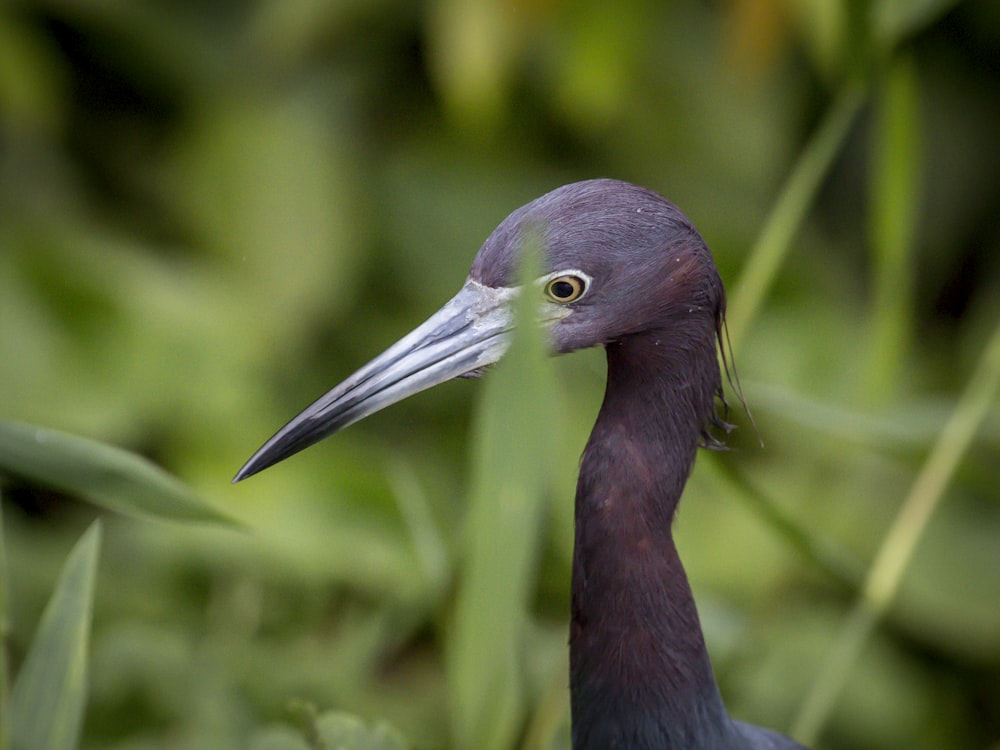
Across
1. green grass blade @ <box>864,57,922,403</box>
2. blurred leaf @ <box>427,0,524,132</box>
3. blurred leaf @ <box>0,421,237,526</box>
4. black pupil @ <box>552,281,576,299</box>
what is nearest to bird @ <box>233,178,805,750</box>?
black pupil @ <box>552,281,576,299</box>

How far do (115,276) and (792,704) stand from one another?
1548 mm

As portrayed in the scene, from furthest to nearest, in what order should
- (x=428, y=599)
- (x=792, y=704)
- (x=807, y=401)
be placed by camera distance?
(x=792, y=704)
(x=428, y=599)
(x=807, y=401)

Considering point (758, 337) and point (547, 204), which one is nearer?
point (547, 204)

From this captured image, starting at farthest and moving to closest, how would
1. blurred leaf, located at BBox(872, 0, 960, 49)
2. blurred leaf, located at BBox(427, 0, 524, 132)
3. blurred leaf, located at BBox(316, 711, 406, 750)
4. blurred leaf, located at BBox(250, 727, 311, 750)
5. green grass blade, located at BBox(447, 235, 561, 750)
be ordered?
blurred leaf, located at BBox(427, 0, 524, 132)
blurred leaf, located at BBox(872, 0, 960, 49)
blurred leaf, located at BBox(250, 727, 311, 750)
blurred leaf, located at BBox(316, 711, 406, 750)
green grass blade, located at BBox(447, 235, 561, 750)

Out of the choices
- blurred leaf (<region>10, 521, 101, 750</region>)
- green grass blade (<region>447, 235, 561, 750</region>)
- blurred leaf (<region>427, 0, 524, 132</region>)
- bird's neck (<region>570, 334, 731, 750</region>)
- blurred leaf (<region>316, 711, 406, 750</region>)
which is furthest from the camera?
blurred leaf (<region>427, 0, 524, 132</region>)

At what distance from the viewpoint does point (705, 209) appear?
2.63 meters

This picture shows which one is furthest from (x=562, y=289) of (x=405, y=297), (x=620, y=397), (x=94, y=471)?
(x=405, y=297)

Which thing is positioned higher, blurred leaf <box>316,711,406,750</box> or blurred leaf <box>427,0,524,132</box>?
blurred leaf <box>427,0,524,132</box>

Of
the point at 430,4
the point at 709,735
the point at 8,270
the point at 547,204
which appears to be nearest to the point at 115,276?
the point at 8,270

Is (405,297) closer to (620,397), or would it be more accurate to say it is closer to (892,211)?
(892,211)

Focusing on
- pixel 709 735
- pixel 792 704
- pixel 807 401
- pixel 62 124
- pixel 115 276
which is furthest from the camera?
pixel 62 124

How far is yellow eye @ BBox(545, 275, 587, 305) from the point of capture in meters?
1.24

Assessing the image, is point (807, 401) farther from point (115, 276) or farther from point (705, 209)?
point (115, 276)

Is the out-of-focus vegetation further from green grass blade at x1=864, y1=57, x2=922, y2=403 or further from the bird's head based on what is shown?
the bird's head
